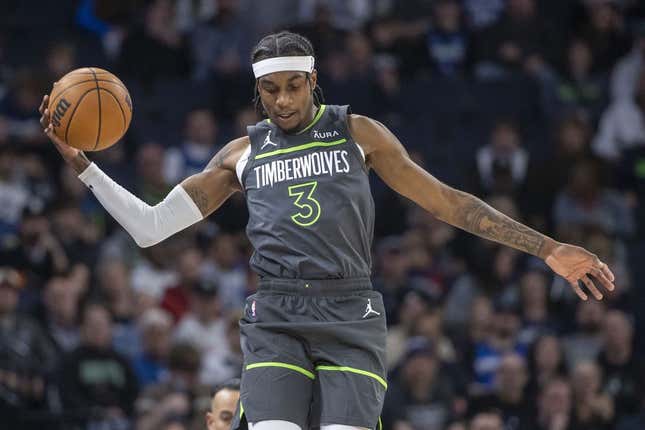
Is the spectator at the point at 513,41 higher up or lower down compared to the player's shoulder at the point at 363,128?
higher up

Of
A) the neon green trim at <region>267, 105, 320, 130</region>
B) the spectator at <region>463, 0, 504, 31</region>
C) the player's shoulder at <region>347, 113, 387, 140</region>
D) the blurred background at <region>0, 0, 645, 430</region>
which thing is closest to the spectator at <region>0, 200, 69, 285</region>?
the blurred background at <region>0, 0, 645, 430</region>

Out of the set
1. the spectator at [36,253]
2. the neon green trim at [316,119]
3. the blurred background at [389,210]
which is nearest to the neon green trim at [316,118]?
the neon green trim at [316,119]

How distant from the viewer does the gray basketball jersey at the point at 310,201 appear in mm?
5203

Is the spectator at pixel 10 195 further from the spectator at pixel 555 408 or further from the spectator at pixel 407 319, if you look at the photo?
the spectator at pixel 555 408

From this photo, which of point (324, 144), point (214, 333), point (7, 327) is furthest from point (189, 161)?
point (324, 144)

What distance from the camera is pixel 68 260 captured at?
35.7 ft

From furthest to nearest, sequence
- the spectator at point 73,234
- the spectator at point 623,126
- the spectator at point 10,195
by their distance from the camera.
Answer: the spectator at point 623,126 < the spectator at point 10,195 < the spectator at point 73,234

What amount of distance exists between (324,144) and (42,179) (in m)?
6.70

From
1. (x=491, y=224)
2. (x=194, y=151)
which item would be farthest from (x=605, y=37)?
(x=491, y=224)

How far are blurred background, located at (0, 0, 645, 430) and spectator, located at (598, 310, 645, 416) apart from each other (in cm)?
2

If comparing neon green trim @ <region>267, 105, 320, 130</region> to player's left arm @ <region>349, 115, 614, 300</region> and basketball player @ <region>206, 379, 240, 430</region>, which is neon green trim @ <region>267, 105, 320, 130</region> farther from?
basketball player @ <region>206, 379, 240, 430</region>

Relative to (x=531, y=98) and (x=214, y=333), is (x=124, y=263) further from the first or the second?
Result: (x=531, y=98)

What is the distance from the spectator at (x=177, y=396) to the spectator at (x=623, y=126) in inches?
208

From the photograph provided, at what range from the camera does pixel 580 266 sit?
517cm
